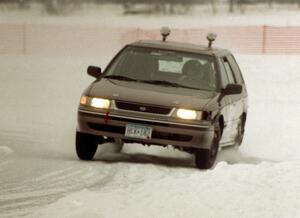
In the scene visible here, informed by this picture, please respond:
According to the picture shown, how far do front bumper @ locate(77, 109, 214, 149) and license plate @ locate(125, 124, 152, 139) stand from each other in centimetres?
3

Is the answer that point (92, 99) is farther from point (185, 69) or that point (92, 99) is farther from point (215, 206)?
point (215, 206)

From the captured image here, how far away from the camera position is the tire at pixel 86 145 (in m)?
9.61

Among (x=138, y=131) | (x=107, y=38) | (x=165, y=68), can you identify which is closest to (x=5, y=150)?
(x=138, y=131)

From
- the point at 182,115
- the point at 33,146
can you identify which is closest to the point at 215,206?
the point at 182,115

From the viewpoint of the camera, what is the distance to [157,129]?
9.27m

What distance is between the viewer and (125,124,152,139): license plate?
930 centimetres

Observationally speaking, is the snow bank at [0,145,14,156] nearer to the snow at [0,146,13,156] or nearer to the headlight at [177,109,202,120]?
the snow at [0,146,13,156]

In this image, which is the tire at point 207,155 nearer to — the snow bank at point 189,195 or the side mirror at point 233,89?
the snow bank at point 189,195

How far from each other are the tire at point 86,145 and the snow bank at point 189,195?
2.31 ft

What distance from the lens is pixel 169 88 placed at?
9.98m

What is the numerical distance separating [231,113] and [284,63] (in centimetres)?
1149

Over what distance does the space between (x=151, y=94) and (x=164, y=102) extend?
269 millimetres

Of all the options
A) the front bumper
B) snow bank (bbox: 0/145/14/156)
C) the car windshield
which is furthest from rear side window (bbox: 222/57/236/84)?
snow bank (bbox: 0/145/14/156)

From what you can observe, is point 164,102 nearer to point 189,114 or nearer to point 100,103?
point 189,114
